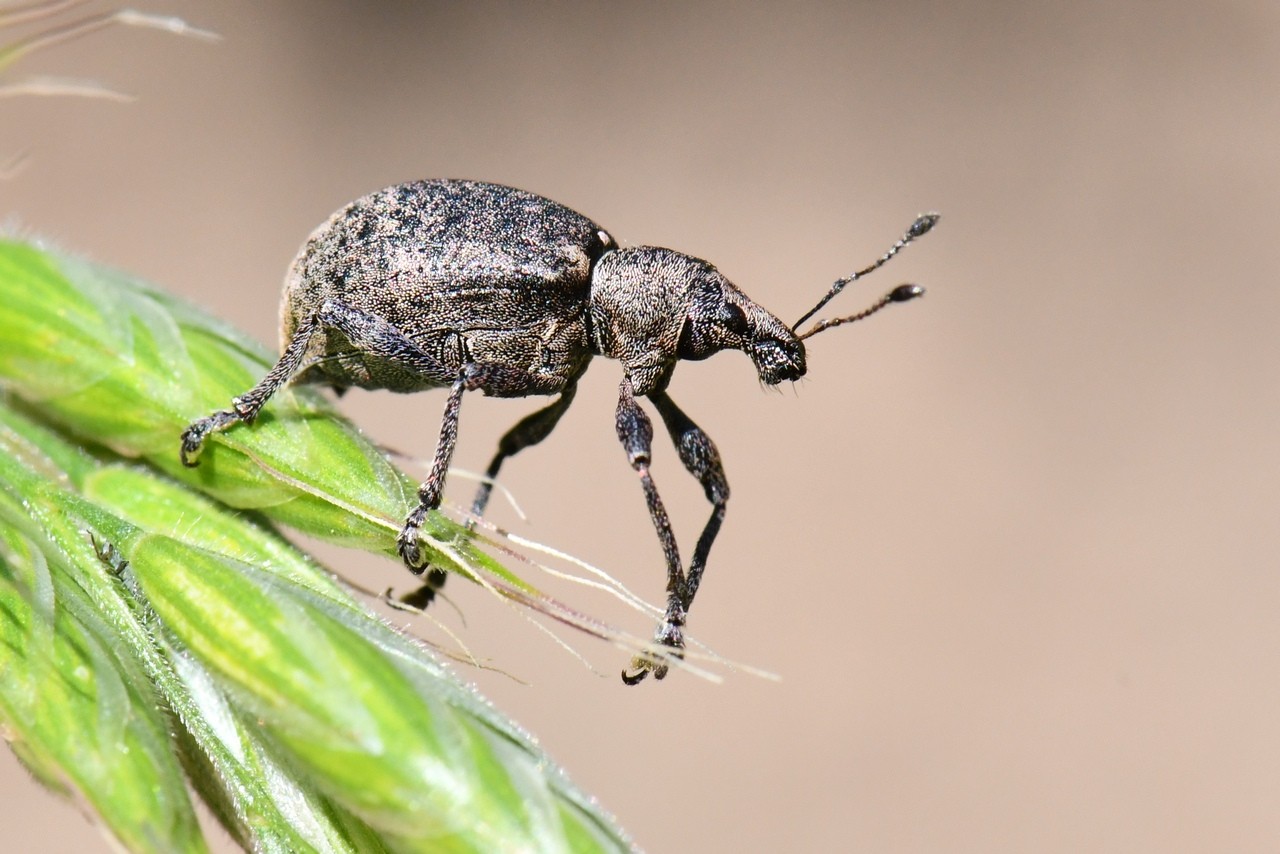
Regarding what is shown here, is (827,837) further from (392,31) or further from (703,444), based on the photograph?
(392,31)

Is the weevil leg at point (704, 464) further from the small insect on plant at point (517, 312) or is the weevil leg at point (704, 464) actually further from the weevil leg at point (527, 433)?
the weevil leg at point (527, 433)

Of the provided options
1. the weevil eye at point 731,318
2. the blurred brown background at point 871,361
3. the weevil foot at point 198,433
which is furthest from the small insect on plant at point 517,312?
the blurred brown background at point 871,361

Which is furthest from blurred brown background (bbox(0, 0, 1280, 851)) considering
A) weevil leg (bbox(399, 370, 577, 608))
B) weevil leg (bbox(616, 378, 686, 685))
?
weevil leg (bbox(616, 378, 686, 685))

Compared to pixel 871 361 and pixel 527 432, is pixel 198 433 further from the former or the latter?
pixel 871 361

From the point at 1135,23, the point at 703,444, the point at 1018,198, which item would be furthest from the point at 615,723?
the point at 1135,23

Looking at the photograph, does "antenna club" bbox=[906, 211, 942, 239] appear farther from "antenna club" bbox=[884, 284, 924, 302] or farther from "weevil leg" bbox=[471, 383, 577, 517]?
"weevil leg" bbox=[471, 383, 577, 517]

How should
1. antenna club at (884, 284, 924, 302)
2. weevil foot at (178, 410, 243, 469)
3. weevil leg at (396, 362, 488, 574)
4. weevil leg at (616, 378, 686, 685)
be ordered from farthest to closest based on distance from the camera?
1. antenna club at (884, 284, 924, 302)
2. weevil leg at (616, 378, 686, 685)
3. weevil foot at (178, 410, 243, 469)
4. weevil leg at (396, 362, 488, 574)
